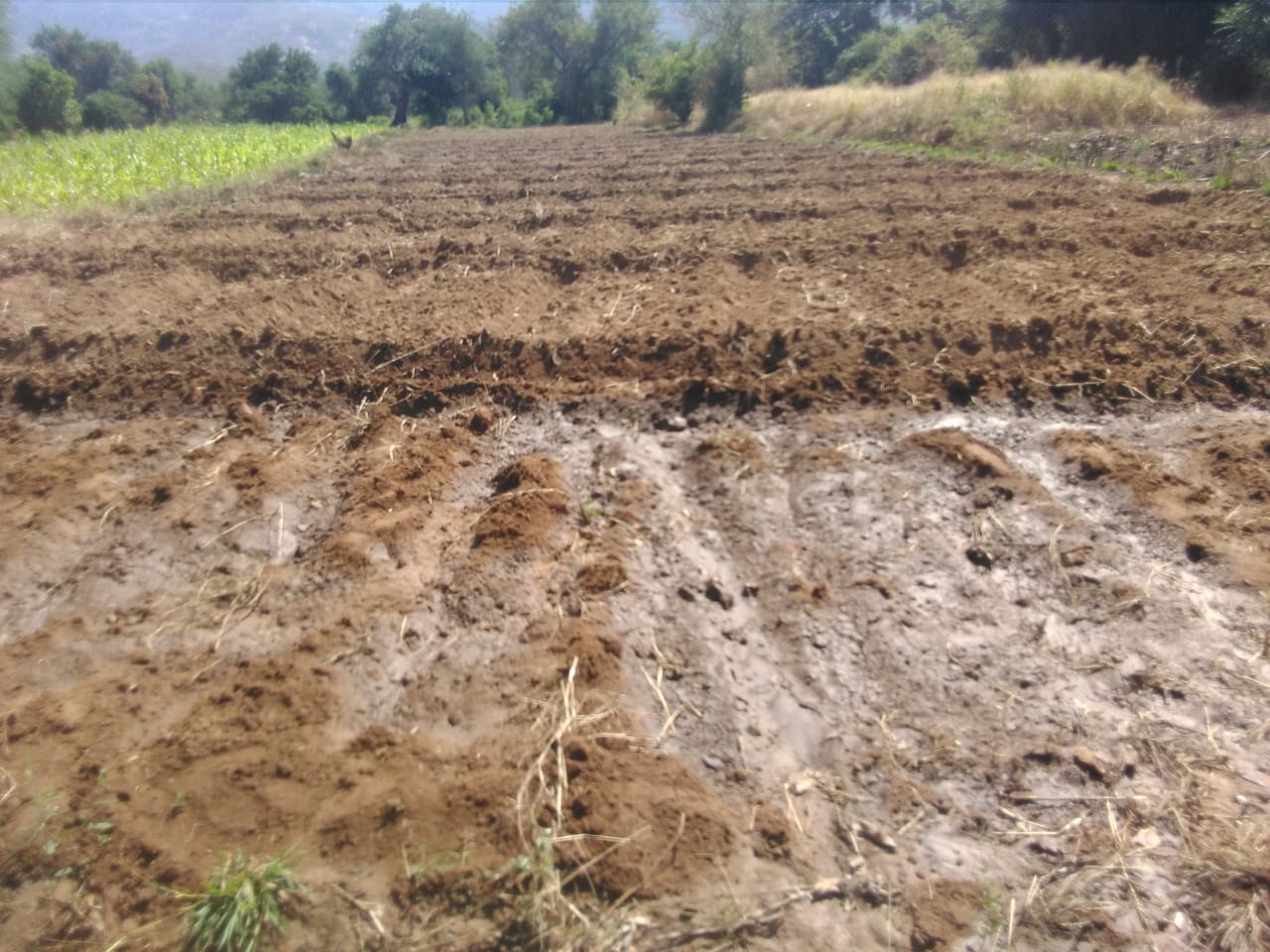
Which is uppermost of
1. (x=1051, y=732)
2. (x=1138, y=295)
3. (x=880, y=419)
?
(x=1138, y=295)

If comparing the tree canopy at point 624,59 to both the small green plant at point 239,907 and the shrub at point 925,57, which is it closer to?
the shrub at point 925,57

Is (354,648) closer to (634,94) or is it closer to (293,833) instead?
(293,833)

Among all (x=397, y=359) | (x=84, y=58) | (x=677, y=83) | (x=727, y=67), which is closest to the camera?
(x=397, y=359)

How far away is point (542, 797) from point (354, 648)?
3.89 feet

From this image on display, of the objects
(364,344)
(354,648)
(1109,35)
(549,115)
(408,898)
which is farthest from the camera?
(549,115)

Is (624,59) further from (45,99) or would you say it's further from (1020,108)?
(1020,108)

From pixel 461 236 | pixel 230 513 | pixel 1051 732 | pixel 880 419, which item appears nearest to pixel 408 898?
pixel 1051 732

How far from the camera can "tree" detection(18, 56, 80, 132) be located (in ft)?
102

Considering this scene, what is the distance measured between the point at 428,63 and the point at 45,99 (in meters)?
18.5

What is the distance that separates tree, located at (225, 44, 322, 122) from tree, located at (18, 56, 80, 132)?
1125cm

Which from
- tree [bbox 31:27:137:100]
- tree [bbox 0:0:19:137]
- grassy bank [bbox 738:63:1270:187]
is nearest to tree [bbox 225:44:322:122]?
tree [bbox 31:27:137:100]

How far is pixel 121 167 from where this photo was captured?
12.9 m

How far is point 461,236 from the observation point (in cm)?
803

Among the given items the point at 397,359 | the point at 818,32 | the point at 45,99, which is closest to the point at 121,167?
the point at 397,359
